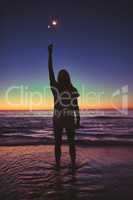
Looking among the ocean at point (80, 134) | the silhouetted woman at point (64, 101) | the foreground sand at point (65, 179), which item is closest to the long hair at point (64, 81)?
the silhouetted woman at point (64, 101)

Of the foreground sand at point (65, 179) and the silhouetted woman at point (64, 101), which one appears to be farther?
the silhouetted woman at point (64, 101)

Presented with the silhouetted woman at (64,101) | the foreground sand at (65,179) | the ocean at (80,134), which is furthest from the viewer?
the ocean at (80,134)

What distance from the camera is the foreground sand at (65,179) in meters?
5.48

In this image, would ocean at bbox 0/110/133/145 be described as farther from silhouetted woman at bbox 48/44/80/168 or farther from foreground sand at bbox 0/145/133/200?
silhouetted woman at bbox 48/44/80/168

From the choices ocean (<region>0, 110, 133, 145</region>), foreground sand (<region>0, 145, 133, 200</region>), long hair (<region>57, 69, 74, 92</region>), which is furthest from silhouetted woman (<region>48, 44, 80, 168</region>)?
ocean (<region>0, 110, 133, 145</region>)

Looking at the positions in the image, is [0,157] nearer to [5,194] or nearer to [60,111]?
[60,111]

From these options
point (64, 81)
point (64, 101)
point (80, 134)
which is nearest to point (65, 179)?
point (64, 101)

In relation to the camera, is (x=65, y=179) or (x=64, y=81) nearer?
(x=65, y=179)

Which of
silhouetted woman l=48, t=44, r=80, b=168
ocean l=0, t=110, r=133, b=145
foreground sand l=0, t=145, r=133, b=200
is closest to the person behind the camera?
foreground sand l=0, t=145, r=133, b=200

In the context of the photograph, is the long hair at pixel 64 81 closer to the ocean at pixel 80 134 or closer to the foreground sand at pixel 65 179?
the foreground sand at pixel 65 179

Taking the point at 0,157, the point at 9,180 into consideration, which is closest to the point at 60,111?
the point at 9,180

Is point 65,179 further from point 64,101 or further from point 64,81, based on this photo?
point 64,81

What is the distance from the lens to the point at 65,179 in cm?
657

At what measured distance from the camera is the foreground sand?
548 cm
